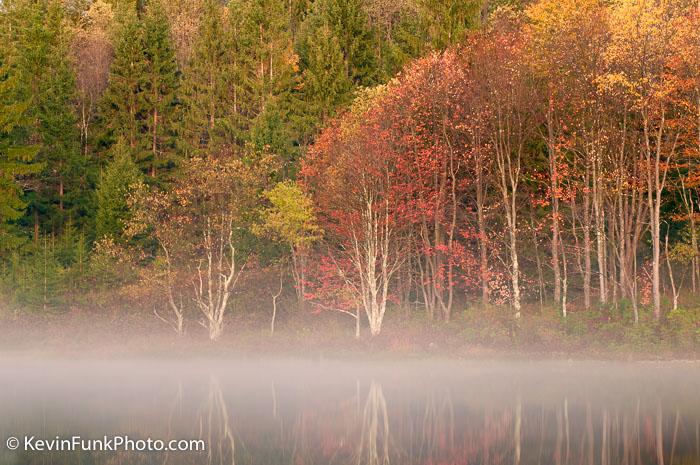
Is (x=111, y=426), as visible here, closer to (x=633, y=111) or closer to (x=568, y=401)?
(x=568, y=401)

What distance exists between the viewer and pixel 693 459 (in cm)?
2358

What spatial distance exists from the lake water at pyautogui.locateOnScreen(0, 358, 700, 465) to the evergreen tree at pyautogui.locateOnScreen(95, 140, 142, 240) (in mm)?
21529

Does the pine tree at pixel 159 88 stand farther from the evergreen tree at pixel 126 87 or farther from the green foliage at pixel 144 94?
the evergreen tree at pixel 126 87

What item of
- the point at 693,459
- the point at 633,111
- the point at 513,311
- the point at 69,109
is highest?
the point at 69,109

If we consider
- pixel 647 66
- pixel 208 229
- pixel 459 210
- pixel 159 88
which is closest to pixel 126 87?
pixel 159 88

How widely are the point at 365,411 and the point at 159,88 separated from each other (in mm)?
56448

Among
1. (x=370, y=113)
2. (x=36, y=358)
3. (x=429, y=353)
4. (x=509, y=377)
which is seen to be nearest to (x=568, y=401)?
(x=509, y=377)

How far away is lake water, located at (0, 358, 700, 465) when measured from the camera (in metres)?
25.3

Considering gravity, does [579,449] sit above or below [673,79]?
below

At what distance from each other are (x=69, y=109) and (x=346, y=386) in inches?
1885

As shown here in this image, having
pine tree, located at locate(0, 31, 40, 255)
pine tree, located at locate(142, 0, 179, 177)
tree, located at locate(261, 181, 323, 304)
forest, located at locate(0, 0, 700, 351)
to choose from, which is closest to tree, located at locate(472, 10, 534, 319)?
forest, located at locate(0, 0, 700, 351)

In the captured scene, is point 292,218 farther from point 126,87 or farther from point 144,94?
point 126,87

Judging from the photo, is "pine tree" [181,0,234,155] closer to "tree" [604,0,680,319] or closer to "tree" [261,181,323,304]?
"tree" [261,181,323,304]

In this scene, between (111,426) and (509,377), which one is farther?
(509,377)
